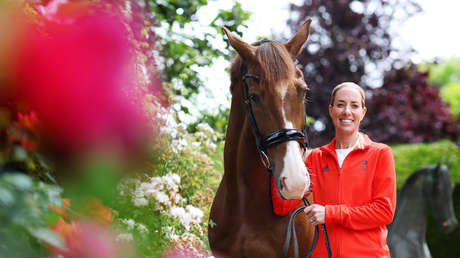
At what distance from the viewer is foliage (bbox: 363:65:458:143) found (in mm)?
9484

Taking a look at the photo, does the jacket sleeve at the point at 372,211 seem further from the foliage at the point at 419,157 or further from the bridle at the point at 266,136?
the foliage at the point at 419,157

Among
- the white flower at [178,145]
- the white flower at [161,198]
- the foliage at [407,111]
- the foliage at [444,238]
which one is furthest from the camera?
the foliage at [407,111]

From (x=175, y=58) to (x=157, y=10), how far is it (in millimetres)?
559

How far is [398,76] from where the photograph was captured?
10367 millimetres

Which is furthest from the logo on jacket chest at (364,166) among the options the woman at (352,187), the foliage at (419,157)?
the foliage at (419,157)

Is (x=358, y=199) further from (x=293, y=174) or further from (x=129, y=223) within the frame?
(x=129, y=223)

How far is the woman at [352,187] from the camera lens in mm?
2037

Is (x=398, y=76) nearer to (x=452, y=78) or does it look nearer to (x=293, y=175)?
(x=293, y=175)

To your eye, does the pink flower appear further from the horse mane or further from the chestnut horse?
the horse mane

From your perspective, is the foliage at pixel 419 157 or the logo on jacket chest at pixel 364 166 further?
the foliage at pixel 419 157

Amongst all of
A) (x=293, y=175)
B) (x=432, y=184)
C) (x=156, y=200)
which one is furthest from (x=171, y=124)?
(x=432, y=184)

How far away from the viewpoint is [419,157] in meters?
7.59

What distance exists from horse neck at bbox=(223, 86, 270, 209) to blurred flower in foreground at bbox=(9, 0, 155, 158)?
1.70 m

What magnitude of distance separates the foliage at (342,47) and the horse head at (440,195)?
14.6ft
